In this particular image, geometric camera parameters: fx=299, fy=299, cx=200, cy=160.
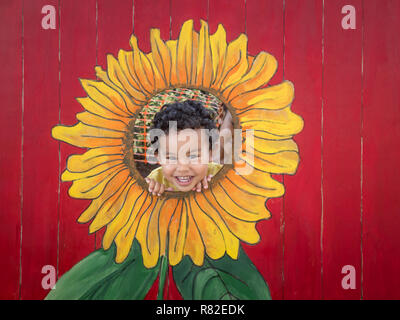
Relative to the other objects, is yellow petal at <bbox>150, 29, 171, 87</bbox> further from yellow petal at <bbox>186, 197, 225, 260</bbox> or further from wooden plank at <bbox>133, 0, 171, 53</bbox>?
yellow petal at <bbox>186, 197, 225, 260</bbox>

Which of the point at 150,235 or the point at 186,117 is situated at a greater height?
the point at 186,117

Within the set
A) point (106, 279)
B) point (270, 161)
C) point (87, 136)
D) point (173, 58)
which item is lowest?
point (106, 279)

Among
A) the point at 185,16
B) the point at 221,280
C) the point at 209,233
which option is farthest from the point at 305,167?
the point at 185,16

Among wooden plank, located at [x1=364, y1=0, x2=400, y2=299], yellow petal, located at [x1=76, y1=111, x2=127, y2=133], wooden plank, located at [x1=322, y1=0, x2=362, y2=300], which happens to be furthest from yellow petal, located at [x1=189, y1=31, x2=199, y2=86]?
wooden plank, located at [x1=364, y1=0, x2=400, y2=299]

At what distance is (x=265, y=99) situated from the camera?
1.26 m

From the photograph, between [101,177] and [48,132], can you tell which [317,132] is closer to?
[101,177]

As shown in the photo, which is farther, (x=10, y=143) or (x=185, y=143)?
(x=10, y=143)

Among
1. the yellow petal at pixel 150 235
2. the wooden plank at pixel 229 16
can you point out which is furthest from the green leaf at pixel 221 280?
the wooden plank at pixel 229 16

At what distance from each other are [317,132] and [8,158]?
133 cm

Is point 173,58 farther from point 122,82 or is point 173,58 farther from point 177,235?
point 177,235

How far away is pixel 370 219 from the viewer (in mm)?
1271

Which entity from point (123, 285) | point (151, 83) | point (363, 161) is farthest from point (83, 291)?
point (363, 161)

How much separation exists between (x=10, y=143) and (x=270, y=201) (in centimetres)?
115
